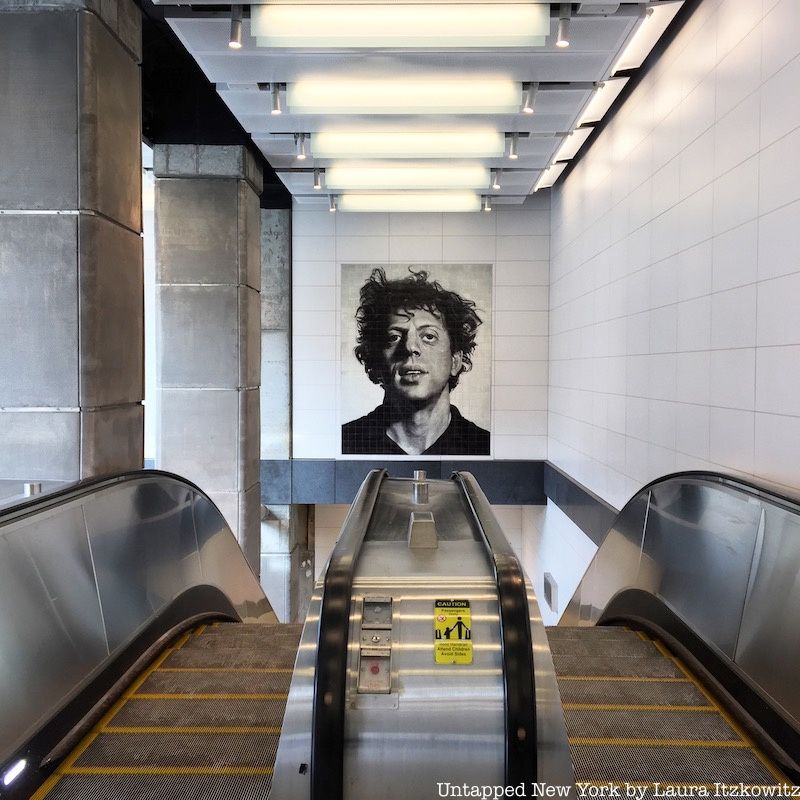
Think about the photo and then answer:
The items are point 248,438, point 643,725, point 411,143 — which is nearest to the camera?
point 643,725

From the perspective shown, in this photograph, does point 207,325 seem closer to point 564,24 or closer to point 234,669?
point 564,24

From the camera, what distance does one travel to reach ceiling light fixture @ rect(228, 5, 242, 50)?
→ 5023 millimetres

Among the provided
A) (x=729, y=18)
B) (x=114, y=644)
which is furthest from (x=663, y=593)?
(x=729, y=18)

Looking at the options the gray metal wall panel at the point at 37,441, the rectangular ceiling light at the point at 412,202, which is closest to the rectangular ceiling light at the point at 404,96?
the rectangular ceiling light at the point at 412,202

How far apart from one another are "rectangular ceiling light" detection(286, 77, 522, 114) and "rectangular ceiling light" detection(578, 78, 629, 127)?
42.3 inches

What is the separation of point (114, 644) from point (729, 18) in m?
5.39

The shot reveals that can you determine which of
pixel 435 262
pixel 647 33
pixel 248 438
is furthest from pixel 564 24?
pixel 435 262

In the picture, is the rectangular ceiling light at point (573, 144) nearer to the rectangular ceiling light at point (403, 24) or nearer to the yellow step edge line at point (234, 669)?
the rectangular ceiling light at point (403, 24)

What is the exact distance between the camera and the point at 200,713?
306 cm

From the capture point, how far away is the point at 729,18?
4965 millimetres

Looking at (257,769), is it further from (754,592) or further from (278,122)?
(278,122)

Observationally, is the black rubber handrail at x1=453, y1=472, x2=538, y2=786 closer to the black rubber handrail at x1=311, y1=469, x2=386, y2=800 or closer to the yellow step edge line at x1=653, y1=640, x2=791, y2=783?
the black rubber handrail at x1=311, y1=469, x2=386, y2=800

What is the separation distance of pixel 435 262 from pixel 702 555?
8885mm

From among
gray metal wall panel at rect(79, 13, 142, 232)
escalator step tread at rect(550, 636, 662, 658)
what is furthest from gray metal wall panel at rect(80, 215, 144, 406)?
escalator step tread at rect(550, 636, 662, 658)
